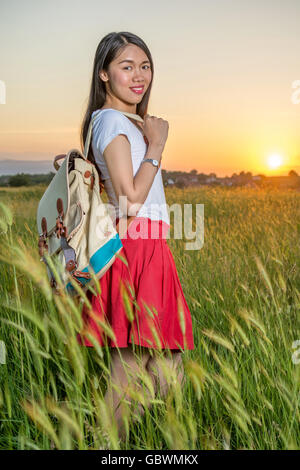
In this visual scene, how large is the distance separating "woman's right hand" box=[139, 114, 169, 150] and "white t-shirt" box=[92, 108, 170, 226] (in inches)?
2.2

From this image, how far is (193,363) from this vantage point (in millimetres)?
1354

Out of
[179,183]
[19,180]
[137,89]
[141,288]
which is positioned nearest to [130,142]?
[137,89]

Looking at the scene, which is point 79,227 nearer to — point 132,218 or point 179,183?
point 132,218

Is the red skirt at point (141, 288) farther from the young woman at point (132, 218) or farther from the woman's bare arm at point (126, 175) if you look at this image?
the woman's bare arm at point (126, 175)

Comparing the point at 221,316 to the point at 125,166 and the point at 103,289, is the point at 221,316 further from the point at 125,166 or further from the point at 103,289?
the point at 125,166

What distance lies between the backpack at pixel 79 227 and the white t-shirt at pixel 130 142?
0.09 meters

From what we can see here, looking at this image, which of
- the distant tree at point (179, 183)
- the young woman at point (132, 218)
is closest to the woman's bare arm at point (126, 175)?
the young woman at point (132, 218)

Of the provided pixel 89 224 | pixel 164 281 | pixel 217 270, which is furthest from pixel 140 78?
pixel 217 270

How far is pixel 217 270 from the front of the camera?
134 inches

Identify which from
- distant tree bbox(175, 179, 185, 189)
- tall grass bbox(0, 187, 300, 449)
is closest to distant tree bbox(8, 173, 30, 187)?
distant tree bbox(175, 179, 185, 189)

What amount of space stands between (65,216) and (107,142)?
1.03ft

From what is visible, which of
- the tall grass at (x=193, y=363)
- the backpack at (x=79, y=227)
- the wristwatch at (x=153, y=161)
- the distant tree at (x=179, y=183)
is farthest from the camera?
the distant tree at (x=179, y=183)

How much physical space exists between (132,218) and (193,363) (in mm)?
745

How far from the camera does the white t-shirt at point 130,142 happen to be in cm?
187
